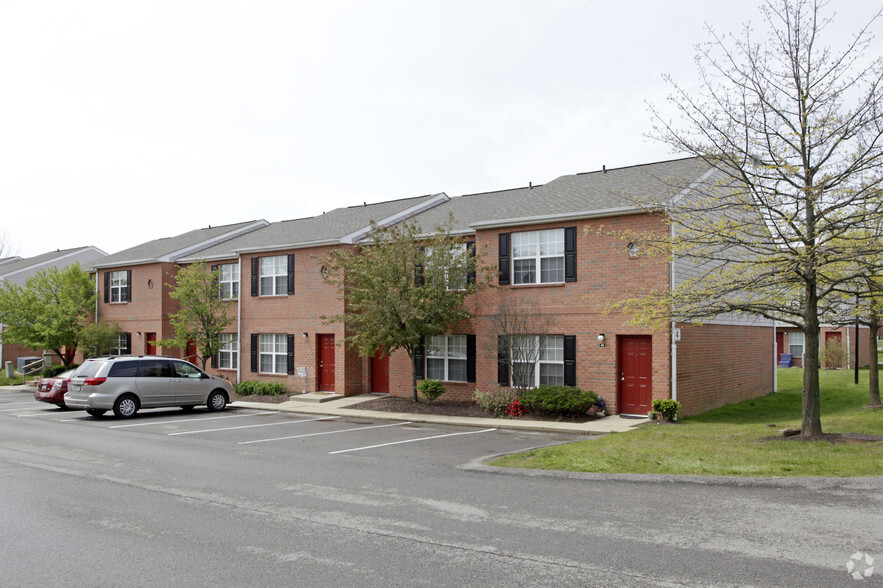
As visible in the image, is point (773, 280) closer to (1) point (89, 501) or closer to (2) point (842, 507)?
(2) point (842, 507)

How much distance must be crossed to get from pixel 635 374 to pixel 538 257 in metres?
4.40

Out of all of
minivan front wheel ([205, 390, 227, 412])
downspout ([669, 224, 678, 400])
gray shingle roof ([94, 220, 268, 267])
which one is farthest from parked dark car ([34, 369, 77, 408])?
downspout ([669, 224, 678, 400])

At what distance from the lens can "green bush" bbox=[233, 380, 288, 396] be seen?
25734mm

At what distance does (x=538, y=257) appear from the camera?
20.3m

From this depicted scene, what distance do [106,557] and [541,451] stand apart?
7878mm

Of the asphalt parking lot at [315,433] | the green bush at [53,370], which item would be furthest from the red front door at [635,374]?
the green bush at [53,370]

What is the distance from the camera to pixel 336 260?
22.2 m

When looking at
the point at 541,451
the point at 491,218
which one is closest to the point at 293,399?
the point at 491,218

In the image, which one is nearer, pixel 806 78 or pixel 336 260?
pixel 806 78

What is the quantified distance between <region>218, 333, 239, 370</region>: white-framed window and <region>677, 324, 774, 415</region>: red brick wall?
18447 mm

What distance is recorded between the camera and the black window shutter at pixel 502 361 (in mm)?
20150

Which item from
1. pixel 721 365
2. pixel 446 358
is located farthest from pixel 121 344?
pixel 721 365

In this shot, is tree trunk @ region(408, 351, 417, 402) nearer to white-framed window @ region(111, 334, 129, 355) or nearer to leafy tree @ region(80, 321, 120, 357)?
white-framed window @ region(111, 334, 129, 355)

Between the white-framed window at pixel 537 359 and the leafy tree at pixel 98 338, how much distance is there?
75.8 ft
